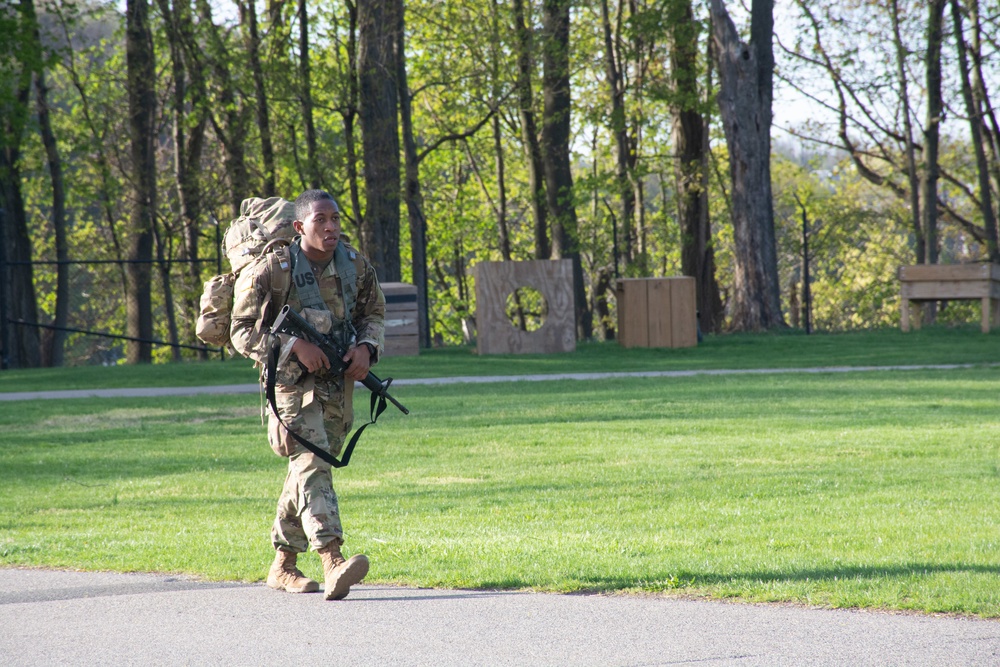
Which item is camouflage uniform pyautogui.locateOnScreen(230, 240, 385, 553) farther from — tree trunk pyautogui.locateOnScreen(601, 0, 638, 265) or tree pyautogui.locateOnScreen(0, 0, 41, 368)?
tree trunk pyautogui.locateOnScreen(601, 0, 638, 265)

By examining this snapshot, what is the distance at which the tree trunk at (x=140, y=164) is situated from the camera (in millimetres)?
28641

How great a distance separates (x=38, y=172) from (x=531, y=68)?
1232 centimetres

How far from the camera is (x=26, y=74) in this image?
85.0 ft

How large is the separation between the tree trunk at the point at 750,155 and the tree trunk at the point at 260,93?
10.1 m

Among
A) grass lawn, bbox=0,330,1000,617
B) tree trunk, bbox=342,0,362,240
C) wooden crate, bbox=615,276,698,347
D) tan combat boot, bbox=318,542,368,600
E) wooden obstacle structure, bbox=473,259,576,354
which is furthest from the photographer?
tree trunk, bbox=342,0,362,240

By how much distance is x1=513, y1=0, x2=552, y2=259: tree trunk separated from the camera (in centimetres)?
3027

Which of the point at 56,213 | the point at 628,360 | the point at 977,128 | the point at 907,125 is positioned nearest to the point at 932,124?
the point at 907,125

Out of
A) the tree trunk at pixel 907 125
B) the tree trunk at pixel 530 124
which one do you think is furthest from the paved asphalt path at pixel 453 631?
the tree trunk at pixel 907 125

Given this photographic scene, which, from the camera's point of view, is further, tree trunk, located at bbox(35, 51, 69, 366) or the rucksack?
tree trunk, located at bbox(35, 51, 69, 366)

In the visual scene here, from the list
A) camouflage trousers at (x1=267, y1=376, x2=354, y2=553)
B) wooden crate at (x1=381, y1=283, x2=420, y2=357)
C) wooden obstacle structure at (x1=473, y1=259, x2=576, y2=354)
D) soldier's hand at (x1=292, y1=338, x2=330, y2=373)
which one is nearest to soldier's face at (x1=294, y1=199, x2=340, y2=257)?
soldier's hand at (x1=292, y1=338, x2=330, y2=373)

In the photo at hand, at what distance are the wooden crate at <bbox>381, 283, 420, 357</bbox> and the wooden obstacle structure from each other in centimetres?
116

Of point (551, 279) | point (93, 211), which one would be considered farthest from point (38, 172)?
point (551, 279)

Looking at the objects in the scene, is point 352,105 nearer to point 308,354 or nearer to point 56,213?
point 56,213

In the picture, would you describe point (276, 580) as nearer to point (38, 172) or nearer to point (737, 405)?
point (737, 405)
